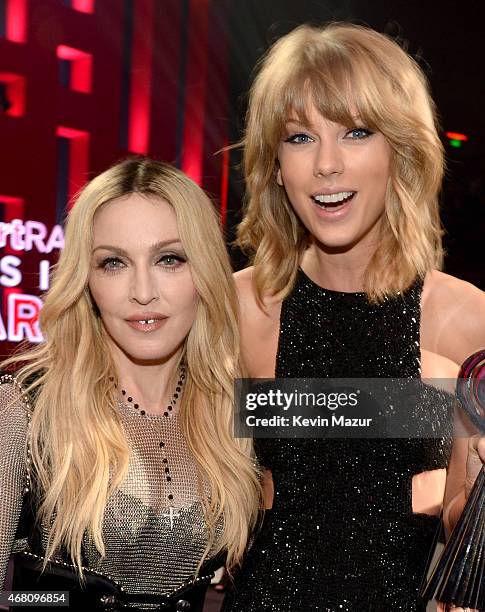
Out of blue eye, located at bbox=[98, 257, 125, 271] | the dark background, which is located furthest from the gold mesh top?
the dark background

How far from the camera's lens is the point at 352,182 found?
1397 millimetres

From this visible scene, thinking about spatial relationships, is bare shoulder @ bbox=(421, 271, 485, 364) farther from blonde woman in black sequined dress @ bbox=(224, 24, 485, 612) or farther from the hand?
the hand

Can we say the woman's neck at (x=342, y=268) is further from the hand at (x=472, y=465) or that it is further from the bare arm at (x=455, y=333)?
the hand at (x=472, y=465)

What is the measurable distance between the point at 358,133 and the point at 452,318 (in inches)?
13.2

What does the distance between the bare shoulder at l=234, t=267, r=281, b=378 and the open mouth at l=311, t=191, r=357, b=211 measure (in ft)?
0.73

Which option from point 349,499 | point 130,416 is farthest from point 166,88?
point 349,499

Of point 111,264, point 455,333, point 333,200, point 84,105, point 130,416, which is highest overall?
→ point 84,105

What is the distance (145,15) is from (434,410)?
232 centimetres

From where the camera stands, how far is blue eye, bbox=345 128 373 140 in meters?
1.40

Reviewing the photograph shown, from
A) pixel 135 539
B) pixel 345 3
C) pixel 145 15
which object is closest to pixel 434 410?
pixel 135 539

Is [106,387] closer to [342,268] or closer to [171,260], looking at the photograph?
[171,260]

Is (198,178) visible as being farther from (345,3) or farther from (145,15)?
(345,3)

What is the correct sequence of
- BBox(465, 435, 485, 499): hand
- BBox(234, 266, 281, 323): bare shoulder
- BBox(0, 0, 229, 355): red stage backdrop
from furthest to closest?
BBox(0, 0, 229, 355): red stage backdrop < BBox(234, 266, 281, 323): bare shoulder < BBox(465, 435, 485, 499): hand

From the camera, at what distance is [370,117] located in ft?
4.53
